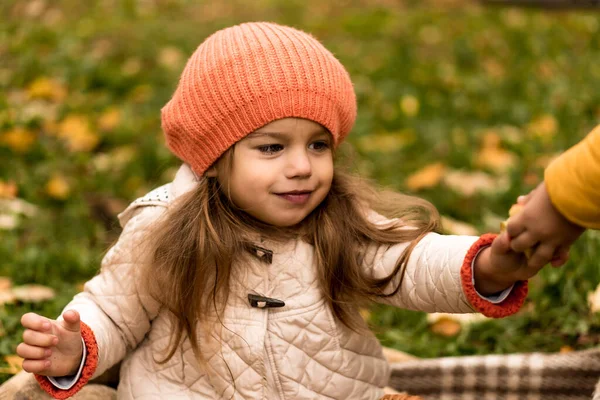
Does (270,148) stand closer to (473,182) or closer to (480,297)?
(480,297)

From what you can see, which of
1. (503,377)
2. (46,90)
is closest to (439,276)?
(503,377)

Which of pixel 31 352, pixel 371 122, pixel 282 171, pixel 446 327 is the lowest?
pixel 446 327

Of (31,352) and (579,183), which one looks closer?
(579,183)

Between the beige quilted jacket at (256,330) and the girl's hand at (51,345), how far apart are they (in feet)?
0.18

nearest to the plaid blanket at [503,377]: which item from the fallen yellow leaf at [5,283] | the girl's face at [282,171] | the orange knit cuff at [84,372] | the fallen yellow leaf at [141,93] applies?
the girl's face at [282,171]

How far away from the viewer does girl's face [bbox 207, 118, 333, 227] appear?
1972 millimetres

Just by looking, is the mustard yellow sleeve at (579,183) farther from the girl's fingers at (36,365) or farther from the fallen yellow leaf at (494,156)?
the fallen yellow leaf at (494,156)

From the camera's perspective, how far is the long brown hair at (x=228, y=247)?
2.04 m

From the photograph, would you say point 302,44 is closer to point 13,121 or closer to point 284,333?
point 284,333

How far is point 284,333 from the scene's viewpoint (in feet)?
6.64

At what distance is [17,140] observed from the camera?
399 cm

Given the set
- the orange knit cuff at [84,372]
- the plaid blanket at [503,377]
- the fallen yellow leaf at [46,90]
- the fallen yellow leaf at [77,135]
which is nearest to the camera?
the orange knit cuff at [84,372]

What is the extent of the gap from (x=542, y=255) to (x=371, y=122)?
3.17 meters

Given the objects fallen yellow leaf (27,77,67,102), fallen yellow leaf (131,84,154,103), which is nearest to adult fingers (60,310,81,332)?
fallen yellow leaf (27,77,67,102)
